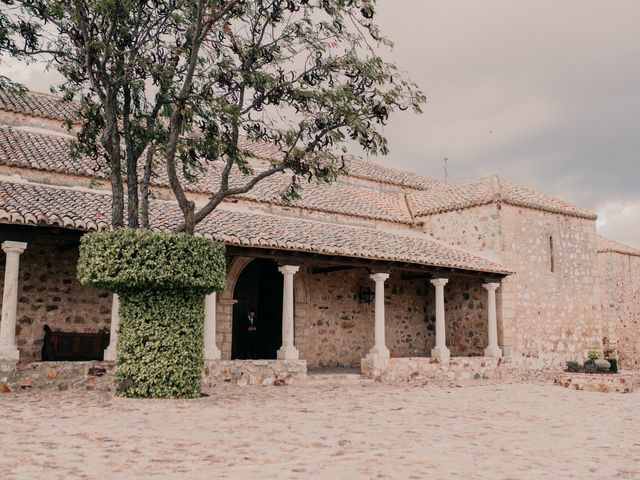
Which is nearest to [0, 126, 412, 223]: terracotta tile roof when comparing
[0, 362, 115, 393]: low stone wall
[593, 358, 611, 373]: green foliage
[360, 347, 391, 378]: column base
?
[0, 362, 115, 393]: low stone wall

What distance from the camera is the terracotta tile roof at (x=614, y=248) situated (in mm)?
25688

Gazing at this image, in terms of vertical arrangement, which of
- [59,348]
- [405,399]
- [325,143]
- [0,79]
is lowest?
[405,399]

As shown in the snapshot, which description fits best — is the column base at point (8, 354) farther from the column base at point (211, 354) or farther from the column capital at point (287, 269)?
the column capital at point (287, 269)

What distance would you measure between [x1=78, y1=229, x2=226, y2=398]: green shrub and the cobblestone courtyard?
456 millimetres

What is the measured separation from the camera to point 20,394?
10.2 meters

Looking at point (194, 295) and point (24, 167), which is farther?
point (24, 167)

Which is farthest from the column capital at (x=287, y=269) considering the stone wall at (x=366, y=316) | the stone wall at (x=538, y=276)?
the stone wall at (x=538, y=276)

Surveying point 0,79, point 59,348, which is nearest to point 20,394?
point 59,348

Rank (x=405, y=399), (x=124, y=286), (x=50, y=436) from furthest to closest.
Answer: (x=405, y=399) < (x=124, y=286) < (x=50, y=436)

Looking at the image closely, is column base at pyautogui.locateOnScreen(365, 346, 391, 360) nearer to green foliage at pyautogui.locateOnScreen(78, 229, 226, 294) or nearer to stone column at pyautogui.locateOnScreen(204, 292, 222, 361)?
stone column at pyautogui.locateOnScreen(204, 292, 222, 361)

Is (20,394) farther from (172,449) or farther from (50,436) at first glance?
(172,449)

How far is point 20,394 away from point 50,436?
14.2 feet

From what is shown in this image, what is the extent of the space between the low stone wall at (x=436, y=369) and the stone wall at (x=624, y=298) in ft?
34.2

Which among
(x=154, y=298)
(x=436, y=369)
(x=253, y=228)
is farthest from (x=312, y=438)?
(x=436, y=369)
